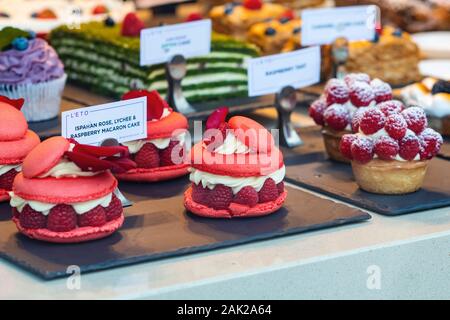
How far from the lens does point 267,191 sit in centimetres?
280

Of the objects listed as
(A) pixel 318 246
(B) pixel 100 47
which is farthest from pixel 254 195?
(B) pixel 100 47

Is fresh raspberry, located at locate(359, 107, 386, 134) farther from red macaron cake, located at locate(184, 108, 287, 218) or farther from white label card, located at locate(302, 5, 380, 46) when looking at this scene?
white label card, located at locate(302, 5, 380, 46)

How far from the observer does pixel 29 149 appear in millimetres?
2895

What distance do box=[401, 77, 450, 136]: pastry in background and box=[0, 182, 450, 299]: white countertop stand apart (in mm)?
849

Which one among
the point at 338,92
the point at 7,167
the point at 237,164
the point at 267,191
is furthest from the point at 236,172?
the point at 338,92

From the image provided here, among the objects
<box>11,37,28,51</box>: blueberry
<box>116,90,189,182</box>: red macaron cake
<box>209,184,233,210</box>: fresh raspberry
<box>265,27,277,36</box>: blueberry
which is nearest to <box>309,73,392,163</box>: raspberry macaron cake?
<box>116,90,189,182</box>: red macaron cake

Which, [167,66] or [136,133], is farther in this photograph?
[167,66]

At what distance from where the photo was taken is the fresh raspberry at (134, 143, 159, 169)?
3.14 meters

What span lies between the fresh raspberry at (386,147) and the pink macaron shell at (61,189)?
2.90ft

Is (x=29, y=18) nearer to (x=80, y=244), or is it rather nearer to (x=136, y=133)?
(x=136, y=133)
